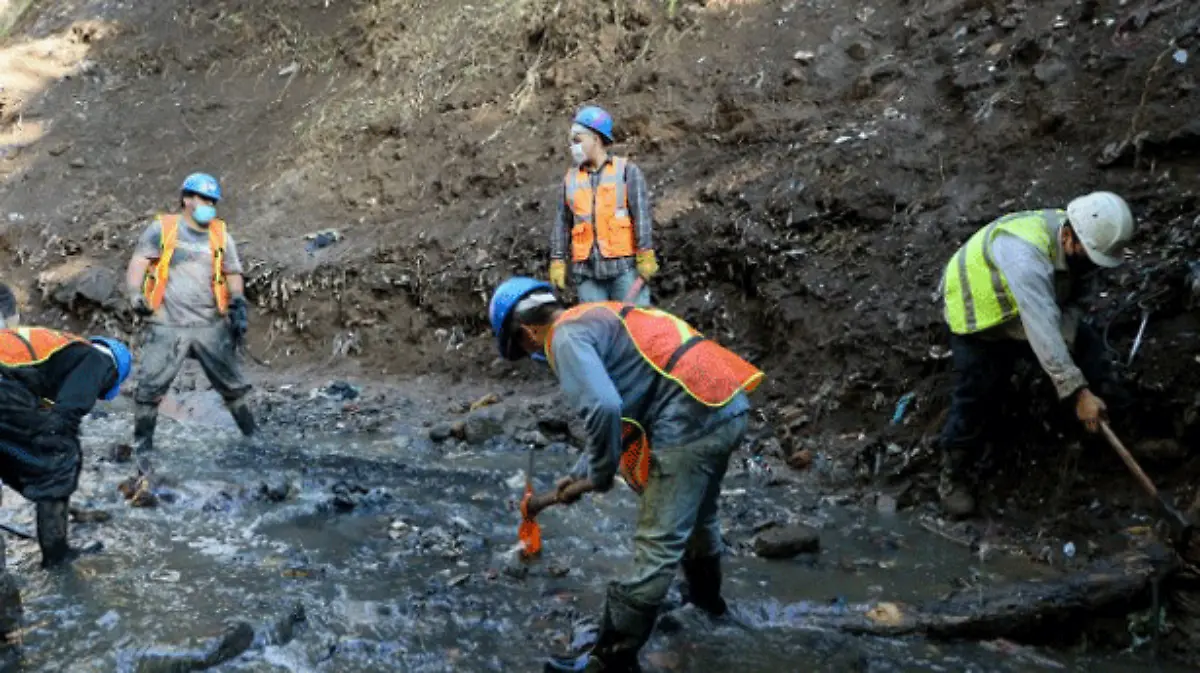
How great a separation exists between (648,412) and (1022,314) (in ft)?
5.84

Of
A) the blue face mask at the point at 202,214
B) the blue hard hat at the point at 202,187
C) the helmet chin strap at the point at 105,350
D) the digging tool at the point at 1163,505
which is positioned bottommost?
the digging tool at the point at 1163,505

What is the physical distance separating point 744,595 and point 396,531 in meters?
1.86

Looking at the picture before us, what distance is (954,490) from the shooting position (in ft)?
16.1

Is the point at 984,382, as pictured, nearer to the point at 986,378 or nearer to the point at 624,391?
the point at 986,378

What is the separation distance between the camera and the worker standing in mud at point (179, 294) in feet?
20.2

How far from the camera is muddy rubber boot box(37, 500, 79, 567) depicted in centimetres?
426

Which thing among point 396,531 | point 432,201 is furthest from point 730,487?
point 432,201

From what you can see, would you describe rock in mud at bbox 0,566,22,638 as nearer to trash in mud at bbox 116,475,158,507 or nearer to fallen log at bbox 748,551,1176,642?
trash in mud at bbox 116,475,158,507

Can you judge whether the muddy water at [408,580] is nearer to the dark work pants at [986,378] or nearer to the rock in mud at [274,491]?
the rock in mud at [274,491]

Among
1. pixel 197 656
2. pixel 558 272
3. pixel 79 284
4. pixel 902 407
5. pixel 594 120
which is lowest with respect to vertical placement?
pixel 902 407

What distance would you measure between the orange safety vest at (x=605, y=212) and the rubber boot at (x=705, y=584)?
2.54m

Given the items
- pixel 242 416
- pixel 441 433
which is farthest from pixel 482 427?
pixel 242 416

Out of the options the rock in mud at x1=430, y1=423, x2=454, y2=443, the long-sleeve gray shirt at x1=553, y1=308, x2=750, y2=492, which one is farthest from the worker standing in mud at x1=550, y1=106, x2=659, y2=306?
the long-sleeve gray shirt at x1=553, y1=308, x2=750, y2=492

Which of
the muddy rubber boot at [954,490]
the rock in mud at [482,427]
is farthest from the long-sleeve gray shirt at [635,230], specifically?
the muddy rubber boot at [954,490]
